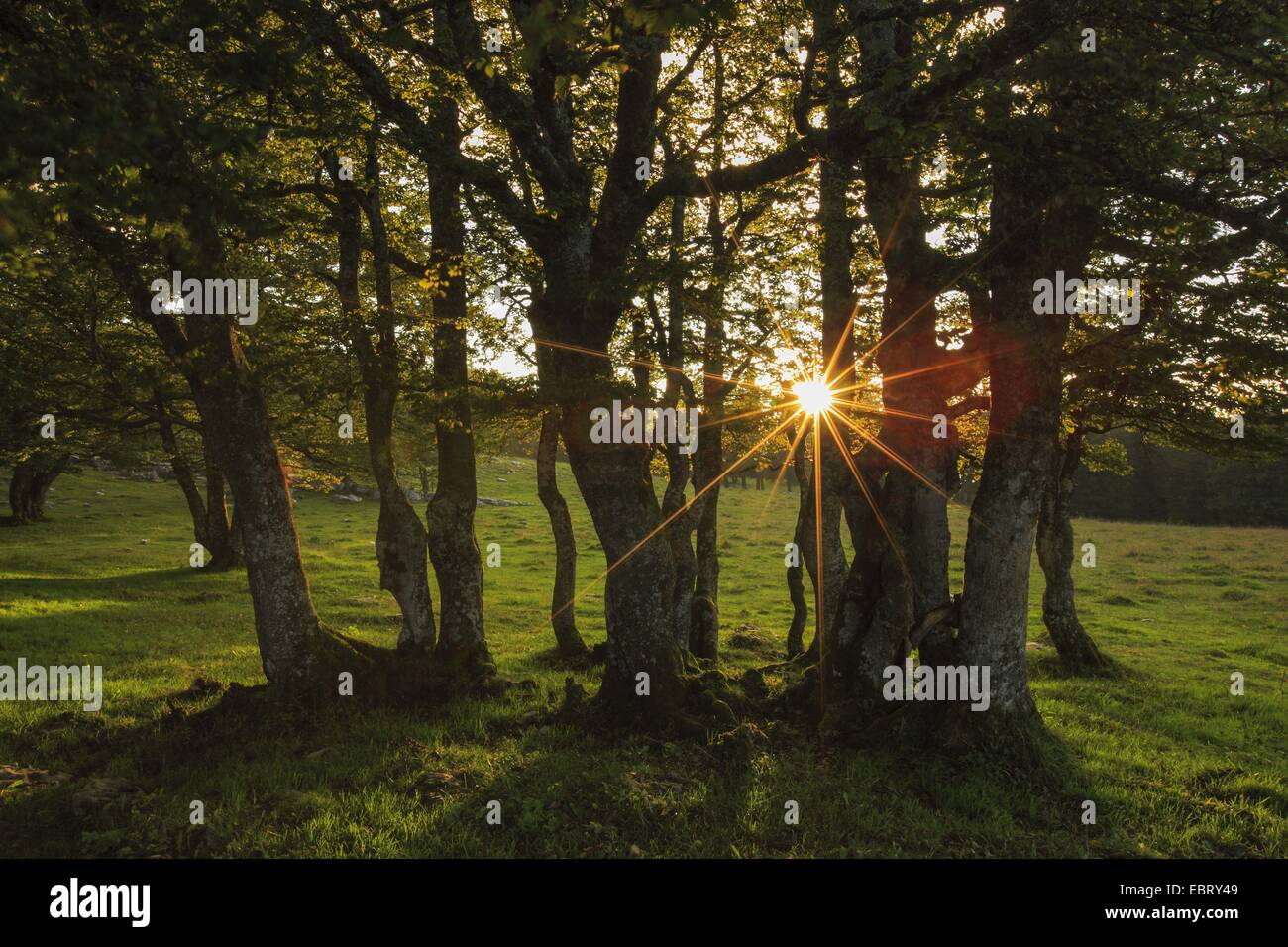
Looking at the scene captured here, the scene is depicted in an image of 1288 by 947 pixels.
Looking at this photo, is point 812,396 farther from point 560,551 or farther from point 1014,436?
point 560,551

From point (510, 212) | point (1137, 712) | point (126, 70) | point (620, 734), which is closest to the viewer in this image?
point (126, 70)

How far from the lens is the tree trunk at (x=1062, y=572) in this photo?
61.0 ft

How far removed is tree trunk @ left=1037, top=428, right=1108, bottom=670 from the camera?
18594mm

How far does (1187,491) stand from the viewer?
228 feet

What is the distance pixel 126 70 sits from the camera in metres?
7.03

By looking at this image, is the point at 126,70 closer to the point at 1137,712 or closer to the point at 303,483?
the point at 1137,712

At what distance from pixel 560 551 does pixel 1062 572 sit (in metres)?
13.1

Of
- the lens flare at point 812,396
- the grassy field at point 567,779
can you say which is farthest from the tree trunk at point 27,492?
the lens flare at point 812,396

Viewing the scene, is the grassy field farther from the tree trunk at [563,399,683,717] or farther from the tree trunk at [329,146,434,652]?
the tree trunk at [329,146,434,652]

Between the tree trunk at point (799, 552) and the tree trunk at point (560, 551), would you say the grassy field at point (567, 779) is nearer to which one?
the tree trunk at point (560, 551)

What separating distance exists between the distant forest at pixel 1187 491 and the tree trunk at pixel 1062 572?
167ft

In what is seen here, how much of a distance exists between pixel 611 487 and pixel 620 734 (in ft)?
11.9

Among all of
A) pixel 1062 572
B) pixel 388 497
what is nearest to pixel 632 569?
pixel 388 497
